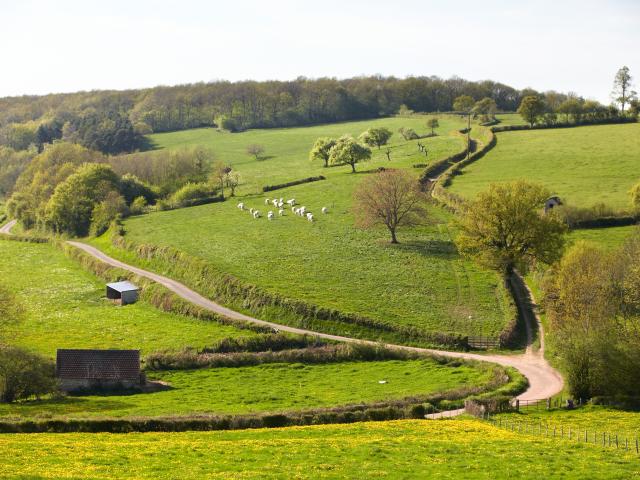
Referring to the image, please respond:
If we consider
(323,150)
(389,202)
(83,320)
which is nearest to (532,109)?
(323,150)

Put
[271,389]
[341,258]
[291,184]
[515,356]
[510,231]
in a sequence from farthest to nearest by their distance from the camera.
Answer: [291,184] → [341,258] → [510,231] → [515,356] → [271,389]

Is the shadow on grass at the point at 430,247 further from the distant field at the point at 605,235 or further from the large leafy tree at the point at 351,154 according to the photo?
the large leafy tree at the point at 351,154

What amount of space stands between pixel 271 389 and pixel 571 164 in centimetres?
8740

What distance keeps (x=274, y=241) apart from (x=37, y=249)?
132 ft

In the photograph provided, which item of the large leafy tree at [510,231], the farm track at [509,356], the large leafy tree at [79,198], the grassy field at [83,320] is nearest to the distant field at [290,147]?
the large leafy tree at [79,198]

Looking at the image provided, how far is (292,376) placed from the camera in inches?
2416

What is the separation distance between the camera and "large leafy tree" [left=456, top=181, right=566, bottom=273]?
78.5m

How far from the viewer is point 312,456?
1430 inches

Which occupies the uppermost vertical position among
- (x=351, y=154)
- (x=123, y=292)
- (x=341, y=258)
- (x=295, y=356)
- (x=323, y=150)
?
(x=323, y=150)

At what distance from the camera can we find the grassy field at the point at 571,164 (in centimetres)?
11069

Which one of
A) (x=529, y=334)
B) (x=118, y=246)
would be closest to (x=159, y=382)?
(x=529, y=334)

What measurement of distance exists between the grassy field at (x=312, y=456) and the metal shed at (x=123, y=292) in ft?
140

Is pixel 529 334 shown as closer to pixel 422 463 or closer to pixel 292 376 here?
pixel 292 376

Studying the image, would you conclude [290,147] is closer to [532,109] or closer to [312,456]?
[532,109]
